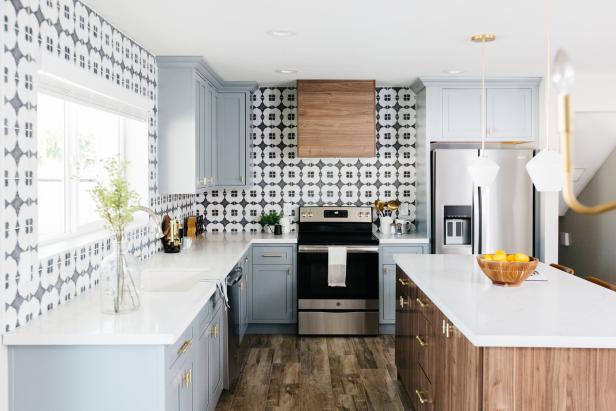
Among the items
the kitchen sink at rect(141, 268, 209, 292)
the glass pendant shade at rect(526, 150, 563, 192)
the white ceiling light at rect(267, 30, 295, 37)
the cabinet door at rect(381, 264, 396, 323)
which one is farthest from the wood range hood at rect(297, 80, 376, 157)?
the glass pendant shade at rect(526, 150, 563, 192)

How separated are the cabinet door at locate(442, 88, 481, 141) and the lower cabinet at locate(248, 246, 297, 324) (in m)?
1.81

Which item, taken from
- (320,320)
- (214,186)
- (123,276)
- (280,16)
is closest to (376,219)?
(320,320)

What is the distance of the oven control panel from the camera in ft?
19.5

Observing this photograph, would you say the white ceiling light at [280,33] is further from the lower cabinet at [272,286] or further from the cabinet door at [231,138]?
the lower cabinet at [272,286]

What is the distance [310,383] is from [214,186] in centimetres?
215

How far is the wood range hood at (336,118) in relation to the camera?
18.0 feet

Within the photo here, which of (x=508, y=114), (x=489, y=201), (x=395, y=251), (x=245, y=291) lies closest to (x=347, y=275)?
(x=395, y=251)

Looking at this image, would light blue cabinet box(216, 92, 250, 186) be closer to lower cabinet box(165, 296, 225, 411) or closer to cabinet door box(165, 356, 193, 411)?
lower cabinet box(165, 296, 225, 411)

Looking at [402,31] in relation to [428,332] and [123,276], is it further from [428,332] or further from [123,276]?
[123,276]

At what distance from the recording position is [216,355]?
3574 millimetres

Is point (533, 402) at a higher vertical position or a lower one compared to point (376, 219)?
lower

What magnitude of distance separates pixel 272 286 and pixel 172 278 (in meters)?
1.84

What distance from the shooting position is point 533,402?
2.29 metres

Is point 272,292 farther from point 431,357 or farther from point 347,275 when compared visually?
point 431,357
